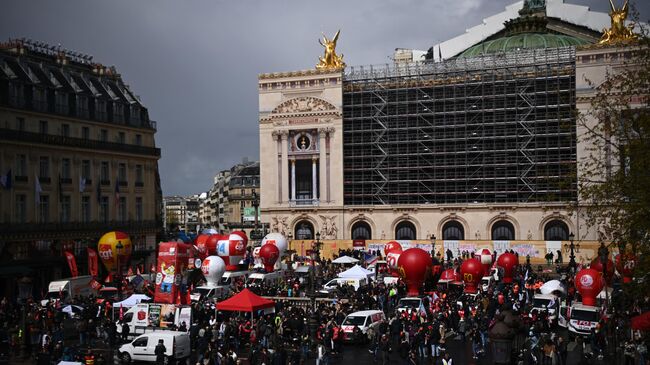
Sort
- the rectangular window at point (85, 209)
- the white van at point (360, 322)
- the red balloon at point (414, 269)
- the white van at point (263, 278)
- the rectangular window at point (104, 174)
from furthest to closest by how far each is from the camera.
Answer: the rectangular window at point (104, 174) → the rectangular window at point (85, 209) → the white van at point (263, 278) → the red balloon at point (414, 269) → the white van at point (360, 322)

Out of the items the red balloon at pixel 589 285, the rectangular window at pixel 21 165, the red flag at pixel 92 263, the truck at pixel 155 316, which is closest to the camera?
the truck at pixel 155 316

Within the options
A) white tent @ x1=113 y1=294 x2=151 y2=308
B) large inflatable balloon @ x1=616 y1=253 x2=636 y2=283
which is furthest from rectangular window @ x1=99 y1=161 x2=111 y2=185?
large inflatable balloon @ x1=616 y1=253 x2=636 y2=283

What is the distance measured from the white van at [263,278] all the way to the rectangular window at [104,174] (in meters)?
17.5

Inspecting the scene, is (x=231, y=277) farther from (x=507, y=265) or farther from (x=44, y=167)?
(x=44, y=167)

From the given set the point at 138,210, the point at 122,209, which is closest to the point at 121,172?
the point at 122,209

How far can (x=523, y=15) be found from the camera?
83.4 metres

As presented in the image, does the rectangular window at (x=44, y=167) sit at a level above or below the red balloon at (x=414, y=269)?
above

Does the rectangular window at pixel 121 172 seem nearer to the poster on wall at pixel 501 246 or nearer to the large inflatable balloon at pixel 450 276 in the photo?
the large inflatable balloon at pixel 450 276

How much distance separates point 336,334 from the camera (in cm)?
2873

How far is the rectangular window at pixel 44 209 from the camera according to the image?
51.6 meters

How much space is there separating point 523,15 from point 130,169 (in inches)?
1877

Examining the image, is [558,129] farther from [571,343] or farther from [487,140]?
[571,343]

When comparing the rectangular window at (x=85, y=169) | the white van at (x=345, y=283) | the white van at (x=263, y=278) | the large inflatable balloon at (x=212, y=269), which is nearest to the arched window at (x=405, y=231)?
the white van at (x=263, y=278)

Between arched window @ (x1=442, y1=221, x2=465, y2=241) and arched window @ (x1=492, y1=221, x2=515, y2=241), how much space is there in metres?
2.78
